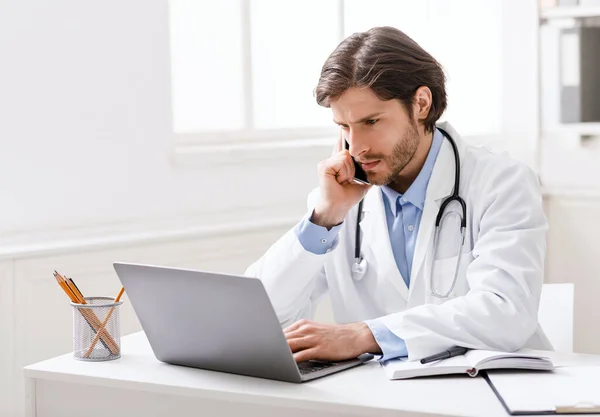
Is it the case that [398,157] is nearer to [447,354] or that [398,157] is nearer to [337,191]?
[337,191]

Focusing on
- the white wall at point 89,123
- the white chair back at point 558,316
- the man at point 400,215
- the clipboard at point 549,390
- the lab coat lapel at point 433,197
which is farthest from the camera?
the white wall at point 89,123

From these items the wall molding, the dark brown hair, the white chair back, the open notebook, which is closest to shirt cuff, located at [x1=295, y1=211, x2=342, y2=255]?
the dark brown hair

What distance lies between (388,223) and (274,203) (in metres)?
1.36

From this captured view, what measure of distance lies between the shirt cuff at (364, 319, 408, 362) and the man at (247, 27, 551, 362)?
167mm

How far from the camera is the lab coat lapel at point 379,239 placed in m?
2.19

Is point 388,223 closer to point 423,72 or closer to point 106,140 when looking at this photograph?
point 423,72

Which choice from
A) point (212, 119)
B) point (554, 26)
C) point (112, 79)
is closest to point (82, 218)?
point (112, 79)

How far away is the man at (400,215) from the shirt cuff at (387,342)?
0.55 feet

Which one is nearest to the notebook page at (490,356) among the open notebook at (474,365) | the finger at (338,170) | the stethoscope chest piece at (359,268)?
the open notebook at (474,365)

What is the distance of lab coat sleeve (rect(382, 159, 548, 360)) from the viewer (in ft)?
6.05

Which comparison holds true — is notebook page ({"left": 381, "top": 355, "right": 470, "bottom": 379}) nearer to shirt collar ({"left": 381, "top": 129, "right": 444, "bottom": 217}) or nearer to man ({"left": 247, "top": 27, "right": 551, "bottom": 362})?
man ({"left": 247, "top": 27, "right": 551, "bottom": 362})

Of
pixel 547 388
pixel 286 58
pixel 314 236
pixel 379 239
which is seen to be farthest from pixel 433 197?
pixel 286 58

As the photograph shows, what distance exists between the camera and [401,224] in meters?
2.25

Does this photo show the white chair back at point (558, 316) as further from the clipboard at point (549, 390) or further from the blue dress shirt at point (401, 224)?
the clipboard at point (549, 390)
